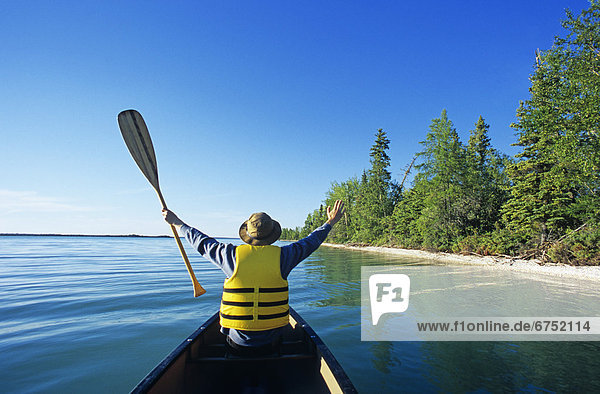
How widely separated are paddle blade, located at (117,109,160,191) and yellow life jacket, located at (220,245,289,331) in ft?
6.08

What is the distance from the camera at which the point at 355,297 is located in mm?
9992

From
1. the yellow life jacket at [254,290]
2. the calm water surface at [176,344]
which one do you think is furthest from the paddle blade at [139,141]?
the calm water surface at [176,344]

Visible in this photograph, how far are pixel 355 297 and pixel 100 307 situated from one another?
321 inches

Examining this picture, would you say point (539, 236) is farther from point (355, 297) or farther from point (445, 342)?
point (445, 342)

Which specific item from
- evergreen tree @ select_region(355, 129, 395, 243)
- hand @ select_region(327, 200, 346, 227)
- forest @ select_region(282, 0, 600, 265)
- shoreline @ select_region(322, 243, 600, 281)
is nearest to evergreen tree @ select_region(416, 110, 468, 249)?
forest @ select_region(282, 0, 600, 265)

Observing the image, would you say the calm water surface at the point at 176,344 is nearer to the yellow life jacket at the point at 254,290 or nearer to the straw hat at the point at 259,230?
the yellow life jacket at the point at 254,290

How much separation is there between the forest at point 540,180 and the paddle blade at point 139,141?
20.0m

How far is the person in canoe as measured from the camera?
262cm

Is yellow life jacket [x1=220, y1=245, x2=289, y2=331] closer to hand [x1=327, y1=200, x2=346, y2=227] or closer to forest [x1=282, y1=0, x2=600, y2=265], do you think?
hand [x1=327, y1=200, x2=346, y2=227]

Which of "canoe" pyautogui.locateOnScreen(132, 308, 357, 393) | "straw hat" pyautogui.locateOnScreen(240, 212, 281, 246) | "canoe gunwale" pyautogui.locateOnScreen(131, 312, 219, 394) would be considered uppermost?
"straw hat" pyautogui.locateOnScreen(240, 212, 281, 246)

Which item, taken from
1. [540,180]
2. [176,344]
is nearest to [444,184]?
[540,180]

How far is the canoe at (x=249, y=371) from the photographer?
9.32ft

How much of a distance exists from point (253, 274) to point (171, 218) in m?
1.00

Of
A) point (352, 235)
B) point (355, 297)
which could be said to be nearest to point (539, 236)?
point (355, 297)
